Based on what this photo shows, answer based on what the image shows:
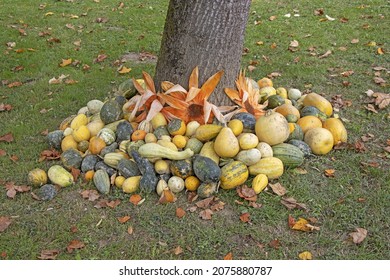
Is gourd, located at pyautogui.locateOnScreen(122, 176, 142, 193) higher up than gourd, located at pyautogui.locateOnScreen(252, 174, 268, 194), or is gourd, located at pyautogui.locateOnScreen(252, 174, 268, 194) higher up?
gourd, located at pyautogui.locateOnScreen(252, 174, 268, 194)

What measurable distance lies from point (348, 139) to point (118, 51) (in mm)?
3790

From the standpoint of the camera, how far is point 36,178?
3.91 meters

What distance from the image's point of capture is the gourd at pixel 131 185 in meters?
3.79

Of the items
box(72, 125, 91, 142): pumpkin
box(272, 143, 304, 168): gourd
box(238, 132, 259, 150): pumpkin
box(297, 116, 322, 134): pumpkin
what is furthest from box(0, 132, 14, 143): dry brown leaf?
box(297, 116, 322, 134): pumpkin

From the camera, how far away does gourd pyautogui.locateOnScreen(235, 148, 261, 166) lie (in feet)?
12.5

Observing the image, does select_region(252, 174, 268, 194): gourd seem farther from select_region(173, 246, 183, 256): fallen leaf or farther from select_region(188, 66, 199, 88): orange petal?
select_region(188, 66, 199, 88): orange petal

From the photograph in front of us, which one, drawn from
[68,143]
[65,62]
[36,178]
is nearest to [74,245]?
[36,178]

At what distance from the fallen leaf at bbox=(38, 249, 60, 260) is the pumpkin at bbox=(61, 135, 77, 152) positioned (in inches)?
48.0

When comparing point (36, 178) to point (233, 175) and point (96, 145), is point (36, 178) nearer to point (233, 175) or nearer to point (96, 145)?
point (96, 145)

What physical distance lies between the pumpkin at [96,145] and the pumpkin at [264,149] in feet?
4.57

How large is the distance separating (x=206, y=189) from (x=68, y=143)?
144cm

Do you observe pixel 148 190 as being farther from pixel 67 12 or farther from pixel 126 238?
pixel 67 12

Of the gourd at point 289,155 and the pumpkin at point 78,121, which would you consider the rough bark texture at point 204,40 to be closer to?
the gourd at point 289,155

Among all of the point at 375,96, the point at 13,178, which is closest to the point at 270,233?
the point at 13,178
